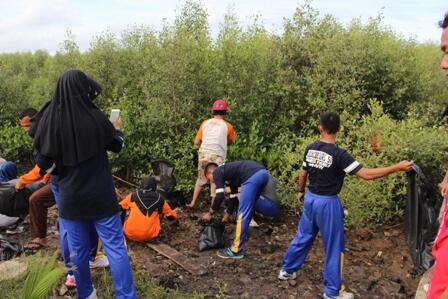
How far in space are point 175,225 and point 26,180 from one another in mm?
2176

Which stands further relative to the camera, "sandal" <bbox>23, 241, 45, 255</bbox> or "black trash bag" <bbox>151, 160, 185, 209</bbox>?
"black trash bag" <bbox>151, 160, 185, 209</bbox>

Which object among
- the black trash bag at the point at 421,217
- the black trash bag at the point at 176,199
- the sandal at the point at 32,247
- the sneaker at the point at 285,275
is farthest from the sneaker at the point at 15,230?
the black trash bag at the point at 421,217

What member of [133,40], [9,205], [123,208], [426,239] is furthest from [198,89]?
[426,239]

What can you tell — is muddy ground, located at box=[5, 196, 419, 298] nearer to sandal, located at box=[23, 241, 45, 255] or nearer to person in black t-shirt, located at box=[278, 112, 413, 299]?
sandal, located at box=[23, 241, 45, 255]

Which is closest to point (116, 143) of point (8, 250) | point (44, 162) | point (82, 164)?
point (82, 164)

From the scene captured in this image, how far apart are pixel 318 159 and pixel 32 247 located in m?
3.68

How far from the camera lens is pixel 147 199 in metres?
5.37

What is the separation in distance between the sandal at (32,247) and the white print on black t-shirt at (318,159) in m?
3.52

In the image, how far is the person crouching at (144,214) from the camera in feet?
17.5

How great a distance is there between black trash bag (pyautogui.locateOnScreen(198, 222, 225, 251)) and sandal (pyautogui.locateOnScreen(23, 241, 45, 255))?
202 centimetres

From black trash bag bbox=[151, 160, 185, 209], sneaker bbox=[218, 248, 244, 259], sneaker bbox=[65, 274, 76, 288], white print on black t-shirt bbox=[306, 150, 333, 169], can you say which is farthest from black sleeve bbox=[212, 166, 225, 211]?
sneaker bbox=[65, 274, 76, 288]

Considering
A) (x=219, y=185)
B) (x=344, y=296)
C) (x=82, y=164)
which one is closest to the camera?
(x=82, y=164)

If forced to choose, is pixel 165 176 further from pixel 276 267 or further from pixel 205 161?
pixel 276 267

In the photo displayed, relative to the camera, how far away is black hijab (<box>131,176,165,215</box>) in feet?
17.6
